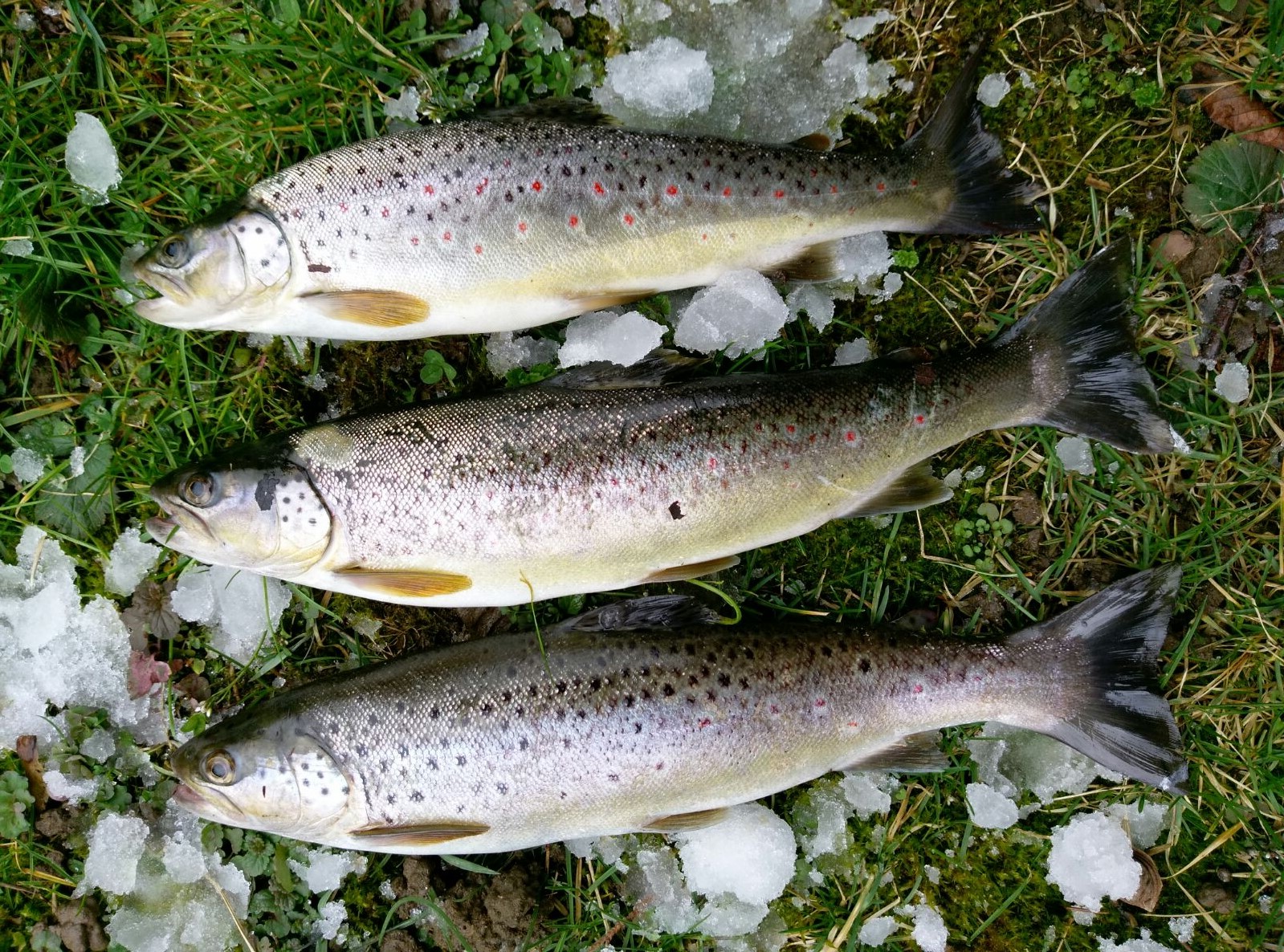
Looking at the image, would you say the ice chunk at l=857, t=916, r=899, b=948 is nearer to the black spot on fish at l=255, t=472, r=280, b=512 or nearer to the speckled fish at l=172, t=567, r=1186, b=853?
the speckled fish at l=172, t=567, r=1186, b=853

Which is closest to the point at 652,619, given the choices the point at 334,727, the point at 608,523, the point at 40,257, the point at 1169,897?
the point at 608,523

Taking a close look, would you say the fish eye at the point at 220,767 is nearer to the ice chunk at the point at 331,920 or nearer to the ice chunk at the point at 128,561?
the ice chunk at the point at 331,920

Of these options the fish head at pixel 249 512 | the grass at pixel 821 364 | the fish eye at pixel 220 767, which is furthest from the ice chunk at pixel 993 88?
the fish eye at pixel 220 767

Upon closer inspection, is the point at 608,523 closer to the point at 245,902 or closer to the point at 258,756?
the point at 258,756

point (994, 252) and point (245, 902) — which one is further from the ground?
point (994, 252)

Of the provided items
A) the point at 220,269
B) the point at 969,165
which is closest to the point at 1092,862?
the point at 969,165

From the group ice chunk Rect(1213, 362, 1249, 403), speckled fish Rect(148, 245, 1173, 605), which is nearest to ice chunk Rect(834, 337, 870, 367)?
speckled fish Rect(148, 245, 1173, 605)

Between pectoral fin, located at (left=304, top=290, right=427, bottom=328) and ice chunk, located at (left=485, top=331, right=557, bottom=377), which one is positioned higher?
pectoral fin, located at (left=304, top=290, right=427, bottom=328)
